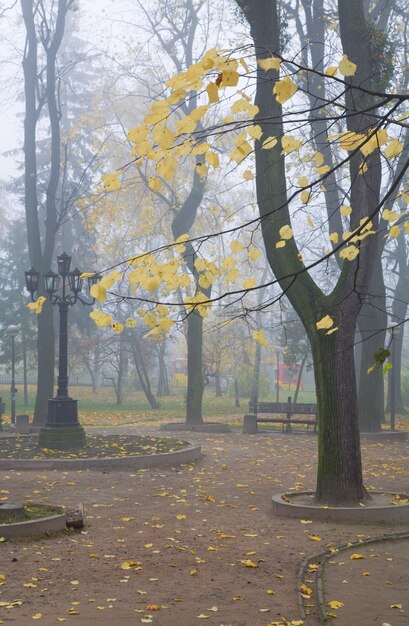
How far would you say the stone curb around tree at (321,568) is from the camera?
624 centimetres

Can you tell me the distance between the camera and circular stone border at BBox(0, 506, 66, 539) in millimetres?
8844

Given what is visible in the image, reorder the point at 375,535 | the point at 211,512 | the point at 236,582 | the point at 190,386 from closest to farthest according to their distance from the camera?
the point at 236,582, the point at 375,535, the point at 211,512, the point at 190,386

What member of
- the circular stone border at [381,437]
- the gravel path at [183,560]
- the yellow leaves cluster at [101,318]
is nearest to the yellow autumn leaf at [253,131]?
the yellow leaves cluster at [101,318]

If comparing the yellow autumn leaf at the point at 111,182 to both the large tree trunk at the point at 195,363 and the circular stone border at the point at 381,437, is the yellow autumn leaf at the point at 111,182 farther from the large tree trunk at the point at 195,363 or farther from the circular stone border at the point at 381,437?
the large tree trunk at the point at 195,363

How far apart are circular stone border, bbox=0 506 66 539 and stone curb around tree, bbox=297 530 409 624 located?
105 inches

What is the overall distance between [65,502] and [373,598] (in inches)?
219

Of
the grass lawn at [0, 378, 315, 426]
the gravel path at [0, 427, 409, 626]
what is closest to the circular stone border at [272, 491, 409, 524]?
the gravel path at [0, 427, 409, 626]

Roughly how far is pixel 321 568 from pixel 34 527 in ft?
9.90

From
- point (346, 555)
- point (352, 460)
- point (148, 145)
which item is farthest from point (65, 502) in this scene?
point (148, 145)

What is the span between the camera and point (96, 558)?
801 cm

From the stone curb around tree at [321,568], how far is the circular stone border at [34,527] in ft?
8.77

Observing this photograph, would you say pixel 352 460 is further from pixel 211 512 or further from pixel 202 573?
pixel 202 573

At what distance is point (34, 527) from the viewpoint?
895 cm

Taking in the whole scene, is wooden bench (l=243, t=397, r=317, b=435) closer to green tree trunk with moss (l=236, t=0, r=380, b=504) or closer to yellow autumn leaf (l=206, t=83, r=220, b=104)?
green tree trunk with moss (l=236, t=0, r=380, b=504)
